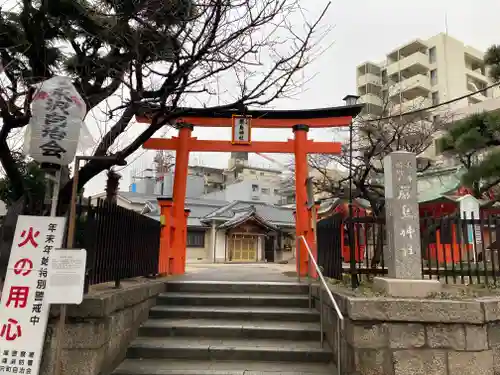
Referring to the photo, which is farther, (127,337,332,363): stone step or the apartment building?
the apartment building

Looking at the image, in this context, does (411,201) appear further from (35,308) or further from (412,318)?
(35,308)

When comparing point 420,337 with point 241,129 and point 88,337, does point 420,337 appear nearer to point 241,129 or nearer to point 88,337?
point 88,337

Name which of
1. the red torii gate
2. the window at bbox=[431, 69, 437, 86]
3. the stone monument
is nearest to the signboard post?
the stone monument

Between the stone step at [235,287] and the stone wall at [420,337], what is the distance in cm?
267

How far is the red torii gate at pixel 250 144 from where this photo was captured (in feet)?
30.7

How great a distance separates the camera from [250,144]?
10.2 m

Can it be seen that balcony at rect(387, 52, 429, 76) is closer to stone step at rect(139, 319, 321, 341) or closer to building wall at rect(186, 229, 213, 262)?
building wall at rect(186, 229, 213, 262)

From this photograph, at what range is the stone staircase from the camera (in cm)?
486

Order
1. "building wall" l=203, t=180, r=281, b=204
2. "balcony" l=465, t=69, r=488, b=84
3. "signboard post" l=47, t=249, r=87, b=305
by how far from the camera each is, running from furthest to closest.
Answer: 1. "balcony" l=465, t=69, r=488, b=84
2. "building wall" l=203, t=180, r=281, b=204
3. "signboard post" l=47, t=249, r=87, b=305

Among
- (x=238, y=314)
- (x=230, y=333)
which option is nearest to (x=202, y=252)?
(x=238, y=314)

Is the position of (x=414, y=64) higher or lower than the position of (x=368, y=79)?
higher

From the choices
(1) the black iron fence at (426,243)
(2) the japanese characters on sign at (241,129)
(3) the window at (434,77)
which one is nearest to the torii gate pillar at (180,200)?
(2) the japanese characters on sign at (241,129)

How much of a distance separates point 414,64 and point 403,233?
37.4 metres

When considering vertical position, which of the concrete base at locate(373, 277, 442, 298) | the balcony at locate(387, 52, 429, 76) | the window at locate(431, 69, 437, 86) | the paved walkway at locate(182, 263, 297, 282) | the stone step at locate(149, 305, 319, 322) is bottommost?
the stone step at locate(149, 305, 319, 322)
